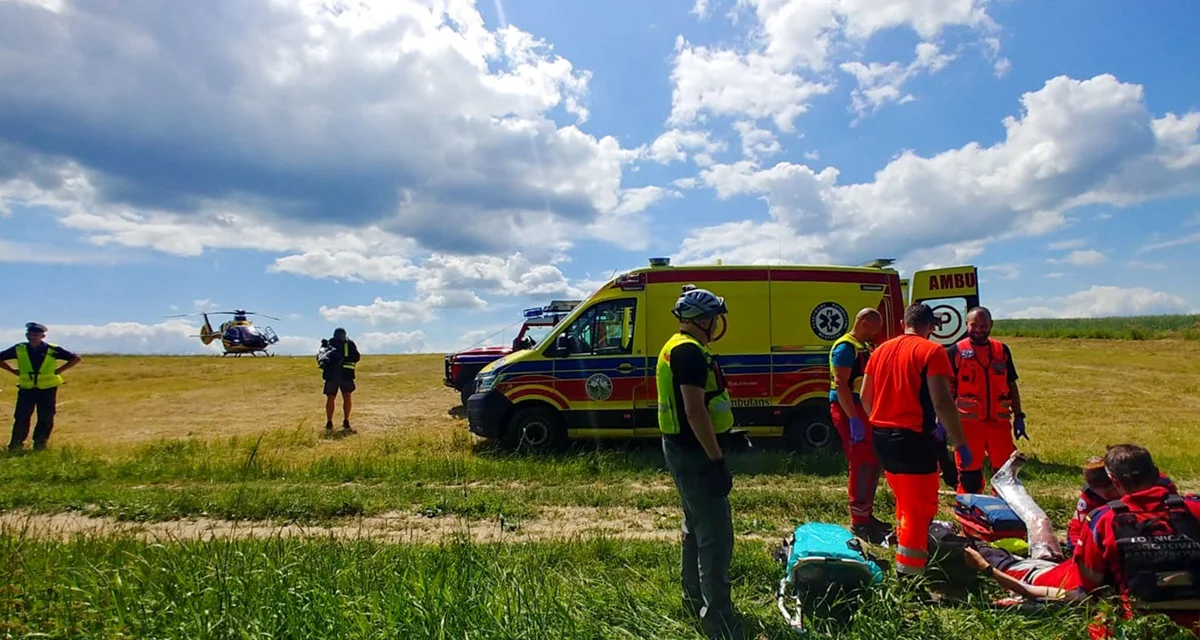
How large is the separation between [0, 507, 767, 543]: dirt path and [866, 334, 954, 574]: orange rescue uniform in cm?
160

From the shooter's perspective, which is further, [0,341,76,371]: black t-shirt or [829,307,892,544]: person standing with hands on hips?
[0,341,76,371]: black t-shirt

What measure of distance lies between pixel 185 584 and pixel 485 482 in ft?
14.4

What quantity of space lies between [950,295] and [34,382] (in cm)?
1422

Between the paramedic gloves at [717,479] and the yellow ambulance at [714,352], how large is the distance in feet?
18.4

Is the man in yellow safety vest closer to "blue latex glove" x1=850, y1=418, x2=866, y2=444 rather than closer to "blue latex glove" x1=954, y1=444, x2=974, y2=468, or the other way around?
"blue latex glove" x1=850, y1=418, x2=866, y2=444

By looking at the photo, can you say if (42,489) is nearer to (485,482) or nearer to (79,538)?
(79,538)

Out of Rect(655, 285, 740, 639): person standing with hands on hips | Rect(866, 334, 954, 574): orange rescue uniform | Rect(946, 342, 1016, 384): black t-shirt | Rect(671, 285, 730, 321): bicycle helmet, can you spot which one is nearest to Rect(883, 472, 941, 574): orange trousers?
Rect(866, 334, 954, 574): orange rescue uniform

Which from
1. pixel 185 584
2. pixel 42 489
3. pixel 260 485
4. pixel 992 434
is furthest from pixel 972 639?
pixel 42 489

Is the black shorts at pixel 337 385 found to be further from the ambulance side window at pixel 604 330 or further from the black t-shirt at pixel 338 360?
the ambulance side window at pixel 604 330

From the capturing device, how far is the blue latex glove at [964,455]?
14.2ft

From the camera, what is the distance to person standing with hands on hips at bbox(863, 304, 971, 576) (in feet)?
12.6

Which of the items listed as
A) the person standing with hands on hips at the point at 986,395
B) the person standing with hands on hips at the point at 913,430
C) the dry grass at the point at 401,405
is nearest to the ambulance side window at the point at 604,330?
the dry grass at the point at 401,405

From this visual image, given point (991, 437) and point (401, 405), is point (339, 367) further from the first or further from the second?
point (991, 437)

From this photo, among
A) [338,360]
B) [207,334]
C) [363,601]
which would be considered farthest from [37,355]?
[207,334]
